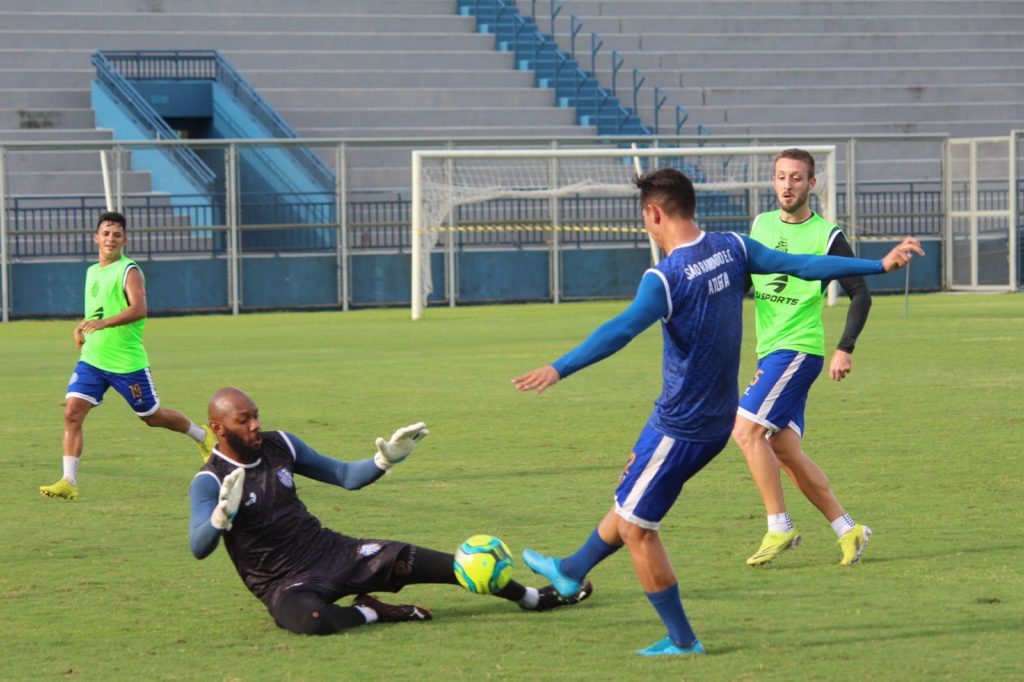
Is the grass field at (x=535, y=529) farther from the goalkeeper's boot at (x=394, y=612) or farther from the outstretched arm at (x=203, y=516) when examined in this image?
the outstretched arm at (x=203, y=516)

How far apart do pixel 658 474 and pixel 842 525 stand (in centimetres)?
201

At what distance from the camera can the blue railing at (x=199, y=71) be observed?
106ft

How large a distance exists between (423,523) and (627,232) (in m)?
21.9

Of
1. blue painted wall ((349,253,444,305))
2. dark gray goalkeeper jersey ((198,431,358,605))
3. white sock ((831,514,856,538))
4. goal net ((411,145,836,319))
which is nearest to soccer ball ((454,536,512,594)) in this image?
dark gray goalkeeper jersey ((198,431,358,605))

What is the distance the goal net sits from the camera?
29109 mm

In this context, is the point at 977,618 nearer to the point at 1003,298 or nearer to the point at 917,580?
the point at 917,580

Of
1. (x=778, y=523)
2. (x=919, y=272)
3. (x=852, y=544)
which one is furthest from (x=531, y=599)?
(x=919, y=272)

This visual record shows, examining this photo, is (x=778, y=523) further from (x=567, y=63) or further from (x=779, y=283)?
(x=567, y=63)

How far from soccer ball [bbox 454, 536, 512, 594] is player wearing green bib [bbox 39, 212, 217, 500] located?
450 centimetres

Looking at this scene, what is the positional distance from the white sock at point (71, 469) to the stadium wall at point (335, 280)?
17541 mm

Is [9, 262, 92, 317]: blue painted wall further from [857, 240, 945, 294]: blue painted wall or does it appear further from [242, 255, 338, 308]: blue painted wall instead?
[857, 240, 945, 294]: blue painted wall

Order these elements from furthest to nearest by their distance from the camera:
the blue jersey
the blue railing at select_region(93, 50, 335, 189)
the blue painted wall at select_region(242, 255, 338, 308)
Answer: the blue railing at select_region(93, 50, 335, 189)
the blue painted wall at select_region(242, 255, 338, 308)
the blue jersey

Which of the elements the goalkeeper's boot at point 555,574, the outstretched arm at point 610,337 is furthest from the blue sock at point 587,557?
the outstretched arm at point 610,337

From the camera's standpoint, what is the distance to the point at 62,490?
985 centimetres
